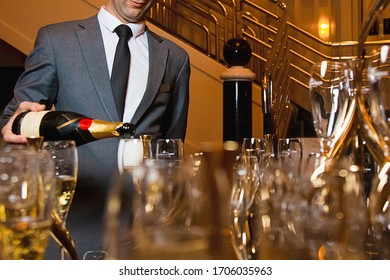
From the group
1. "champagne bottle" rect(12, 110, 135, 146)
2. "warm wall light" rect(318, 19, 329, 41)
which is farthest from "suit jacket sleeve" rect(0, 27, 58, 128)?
"warm wall light" rect(318, 19, 329, 41)

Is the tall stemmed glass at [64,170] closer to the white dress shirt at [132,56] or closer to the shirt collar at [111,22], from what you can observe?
the white dress shirt at [132,56]

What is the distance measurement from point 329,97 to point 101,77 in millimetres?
1056

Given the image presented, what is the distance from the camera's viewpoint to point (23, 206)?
2.15ft

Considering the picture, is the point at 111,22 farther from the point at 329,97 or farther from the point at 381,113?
the point at 381,113

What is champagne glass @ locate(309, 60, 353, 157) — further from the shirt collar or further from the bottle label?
the shirt collar

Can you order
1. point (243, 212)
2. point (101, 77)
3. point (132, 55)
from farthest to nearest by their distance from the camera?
point (132, 55), point (101, 77), point (243, 212)

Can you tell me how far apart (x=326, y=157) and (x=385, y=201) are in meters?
0.20

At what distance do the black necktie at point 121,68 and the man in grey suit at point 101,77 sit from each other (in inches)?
0.8

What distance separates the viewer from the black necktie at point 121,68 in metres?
1.96

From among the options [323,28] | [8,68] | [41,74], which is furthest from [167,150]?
[323,28]

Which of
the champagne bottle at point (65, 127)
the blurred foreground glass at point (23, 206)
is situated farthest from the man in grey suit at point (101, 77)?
the blurred foreground glass at point (23, 206)

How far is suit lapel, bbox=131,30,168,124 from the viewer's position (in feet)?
6.49
